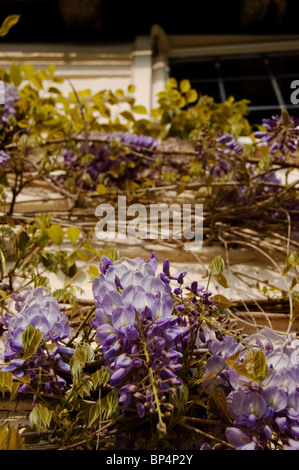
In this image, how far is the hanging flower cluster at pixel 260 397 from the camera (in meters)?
1.07

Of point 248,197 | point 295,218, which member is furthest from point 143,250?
point 295,218

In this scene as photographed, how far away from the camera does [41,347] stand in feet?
3.92

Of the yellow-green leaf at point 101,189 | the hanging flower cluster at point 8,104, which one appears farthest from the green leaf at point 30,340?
the hanging flower cluster at point 8,104

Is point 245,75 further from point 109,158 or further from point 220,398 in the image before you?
point 220,398

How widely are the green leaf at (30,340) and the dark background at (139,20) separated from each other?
366 centimetres

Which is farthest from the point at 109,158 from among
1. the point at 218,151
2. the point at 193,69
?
the point at 193,69

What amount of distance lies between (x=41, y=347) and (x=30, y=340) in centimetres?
9

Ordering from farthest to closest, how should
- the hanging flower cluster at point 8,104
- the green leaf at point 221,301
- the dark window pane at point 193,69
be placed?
the dark window pane at point 193,69
the hanging flower cluster at point 8,104
the green leaf at point 221,301

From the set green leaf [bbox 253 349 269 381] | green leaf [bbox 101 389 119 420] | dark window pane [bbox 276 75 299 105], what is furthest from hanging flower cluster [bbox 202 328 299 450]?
dark window pane [bbox 276 75 299 105]

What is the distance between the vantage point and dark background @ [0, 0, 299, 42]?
168 inches

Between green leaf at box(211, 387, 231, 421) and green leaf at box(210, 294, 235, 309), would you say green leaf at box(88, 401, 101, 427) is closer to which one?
green leaf at box(211, 387, 231, 421)

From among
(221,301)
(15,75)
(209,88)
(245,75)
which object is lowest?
(221,301)

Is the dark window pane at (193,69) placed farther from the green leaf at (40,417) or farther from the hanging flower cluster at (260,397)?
the green leaf at (40,417)
